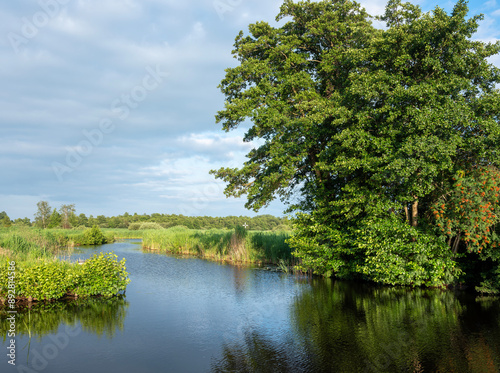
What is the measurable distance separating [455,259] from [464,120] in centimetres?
695

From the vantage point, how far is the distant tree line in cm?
7267

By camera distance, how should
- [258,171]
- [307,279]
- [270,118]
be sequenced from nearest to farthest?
1. [270,118]
2. [307,279]
3. [258,171]

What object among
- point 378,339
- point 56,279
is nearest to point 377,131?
point 378,339

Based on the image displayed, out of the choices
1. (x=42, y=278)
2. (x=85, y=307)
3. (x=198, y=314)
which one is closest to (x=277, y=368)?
(x=198, y=314)

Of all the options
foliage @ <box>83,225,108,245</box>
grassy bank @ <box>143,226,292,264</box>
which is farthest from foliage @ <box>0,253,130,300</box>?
foliage @ <box>83,225,108,245</box>

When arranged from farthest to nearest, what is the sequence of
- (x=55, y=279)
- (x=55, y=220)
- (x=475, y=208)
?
(x=55, y=220) < (x=475, y=208) < (x=55, y=279)

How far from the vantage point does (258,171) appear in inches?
830

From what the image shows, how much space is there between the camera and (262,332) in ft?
32.1

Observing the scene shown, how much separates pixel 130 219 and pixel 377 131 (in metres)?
100

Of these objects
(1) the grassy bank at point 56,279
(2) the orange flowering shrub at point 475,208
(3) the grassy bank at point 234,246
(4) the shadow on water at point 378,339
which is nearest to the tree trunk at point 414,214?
(2) the orange flowering shrub at point 475,208

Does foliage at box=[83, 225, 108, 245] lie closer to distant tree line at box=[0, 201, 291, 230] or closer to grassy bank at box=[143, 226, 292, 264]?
grassy bank at box=[143, 226, 292, 264]

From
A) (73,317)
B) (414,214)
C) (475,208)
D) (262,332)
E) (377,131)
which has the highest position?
(377,131)

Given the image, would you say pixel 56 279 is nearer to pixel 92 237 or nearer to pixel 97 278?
pixel 97 278

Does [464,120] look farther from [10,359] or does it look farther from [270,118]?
[10,359]
